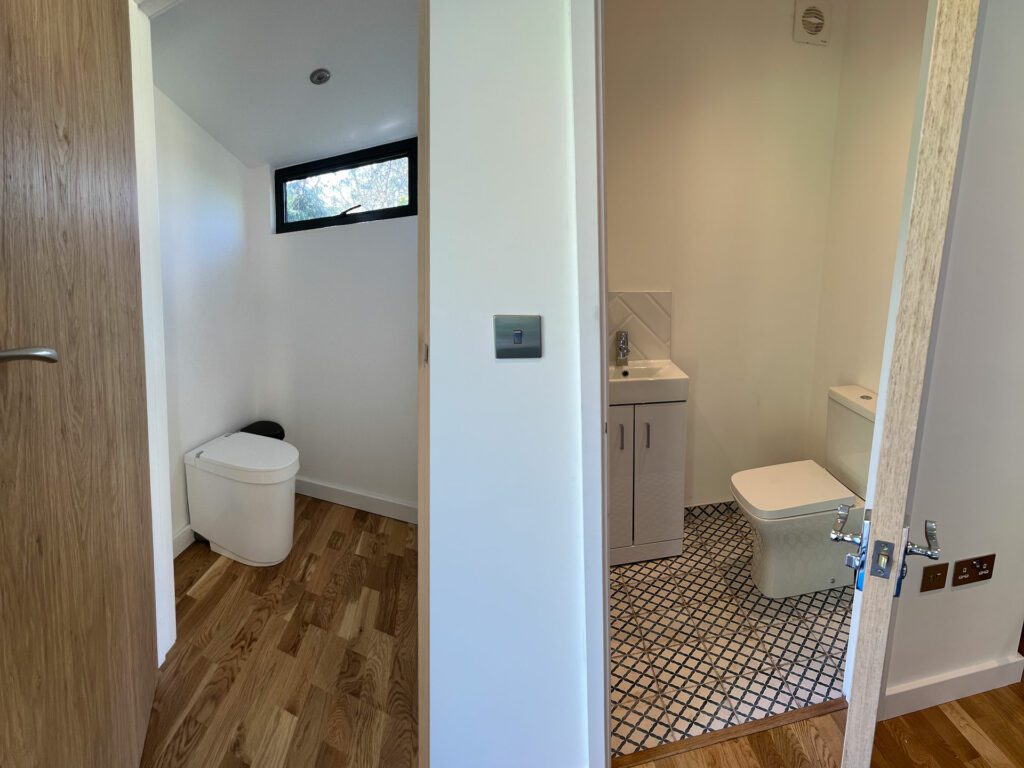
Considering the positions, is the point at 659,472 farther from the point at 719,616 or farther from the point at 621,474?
the point at 719,616

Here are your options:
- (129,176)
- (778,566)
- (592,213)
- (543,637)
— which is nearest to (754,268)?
(778,566)

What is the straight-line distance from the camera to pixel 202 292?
7.73 ft

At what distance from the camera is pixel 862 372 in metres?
2.25

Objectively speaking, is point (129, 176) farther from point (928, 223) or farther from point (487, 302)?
point (928, 223)

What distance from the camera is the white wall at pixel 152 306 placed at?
1.43m

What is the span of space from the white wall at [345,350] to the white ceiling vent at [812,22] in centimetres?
199

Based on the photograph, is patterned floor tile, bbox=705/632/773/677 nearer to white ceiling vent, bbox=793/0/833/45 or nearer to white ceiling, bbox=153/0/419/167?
white ceiling, bbox=153/0/419/167

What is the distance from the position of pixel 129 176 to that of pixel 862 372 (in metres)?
2.82

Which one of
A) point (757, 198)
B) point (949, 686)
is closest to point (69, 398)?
point (949, 686)

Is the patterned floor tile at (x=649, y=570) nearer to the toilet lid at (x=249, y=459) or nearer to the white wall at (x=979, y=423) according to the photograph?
the white wall at (x=979, y=423)

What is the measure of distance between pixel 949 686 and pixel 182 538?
293cm

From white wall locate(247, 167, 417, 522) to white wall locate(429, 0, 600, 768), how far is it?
1.38 meters

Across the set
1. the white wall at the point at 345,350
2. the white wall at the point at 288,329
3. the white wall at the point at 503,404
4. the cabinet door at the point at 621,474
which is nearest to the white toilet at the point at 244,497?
the white wall at the point at 288,329

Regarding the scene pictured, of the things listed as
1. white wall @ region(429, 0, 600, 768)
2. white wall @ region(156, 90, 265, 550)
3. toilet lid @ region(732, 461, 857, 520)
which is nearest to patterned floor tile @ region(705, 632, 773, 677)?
toilet lid @ region(732, 461, 857, 520)
